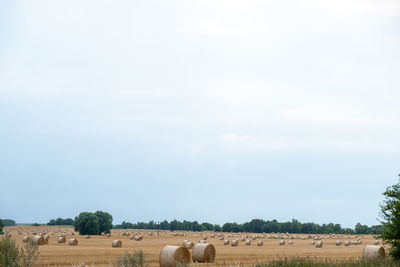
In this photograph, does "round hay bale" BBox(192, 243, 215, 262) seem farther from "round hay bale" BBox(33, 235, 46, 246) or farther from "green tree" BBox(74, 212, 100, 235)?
"green tree" BBox(74, 212, 100, 235)

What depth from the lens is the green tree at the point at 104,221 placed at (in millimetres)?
91375

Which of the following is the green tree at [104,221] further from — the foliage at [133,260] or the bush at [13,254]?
the foliage at [133,260]

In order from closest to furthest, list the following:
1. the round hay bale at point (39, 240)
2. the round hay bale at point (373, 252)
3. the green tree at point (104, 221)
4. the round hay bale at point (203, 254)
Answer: the round hay bale at point (373, 252)
the round hay bale at point (203, 254)
the round hay bale at point (39, 240)
the green tree at point (104, 221)

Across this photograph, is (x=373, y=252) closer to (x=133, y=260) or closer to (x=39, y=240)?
(x=133, y=260)

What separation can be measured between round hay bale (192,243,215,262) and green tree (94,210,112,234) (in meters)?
63.9

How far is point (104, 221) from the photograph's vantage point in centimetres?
9219

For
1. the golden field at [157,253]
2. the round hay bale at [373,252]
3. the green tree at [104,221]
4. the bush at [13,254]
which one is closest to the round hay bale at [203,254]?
the golden field at [157,253]

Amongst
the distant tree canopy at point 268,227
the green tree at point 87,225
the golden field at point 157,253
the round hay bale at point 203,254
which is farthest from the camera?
the distant tree canopy at point 268,227

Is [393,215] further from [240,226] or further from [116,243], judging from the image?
[240,226]

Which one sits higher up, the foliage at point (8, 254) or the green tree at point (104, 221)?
the green tree at point (104, 221)

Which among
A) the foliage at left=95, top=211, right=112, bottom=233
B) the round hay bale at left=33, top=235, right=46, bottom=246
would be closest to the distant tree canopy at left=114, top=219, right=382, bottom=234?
the foliage at left=95, top=211, right=112, bottom=233

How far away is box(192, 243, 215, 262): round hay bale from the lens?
29.3m

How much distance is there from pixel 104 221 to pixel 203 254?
216 feet

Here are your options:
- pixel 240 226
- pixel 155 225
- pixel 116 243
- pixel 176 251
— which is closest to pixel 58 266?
pixel 176 251
